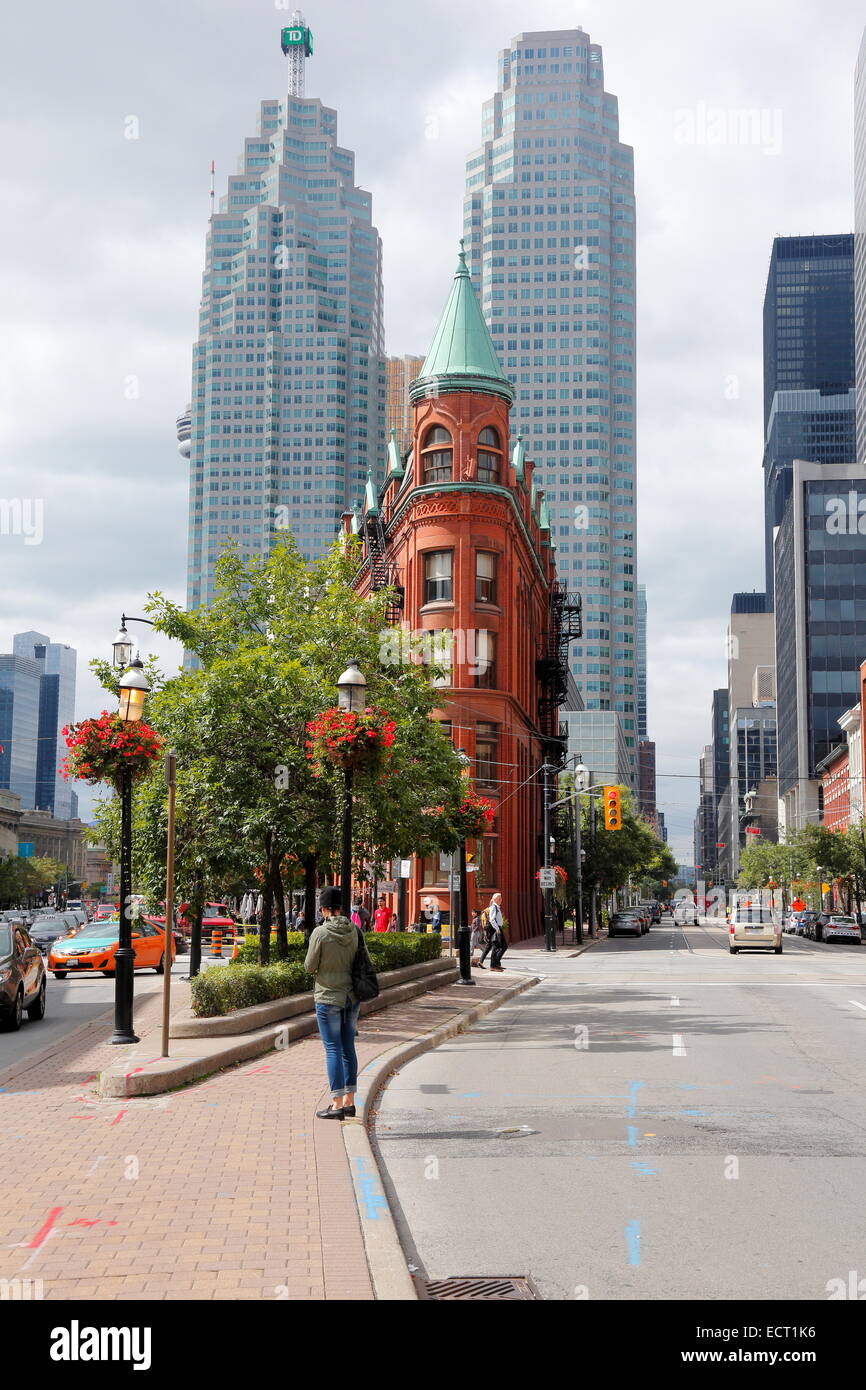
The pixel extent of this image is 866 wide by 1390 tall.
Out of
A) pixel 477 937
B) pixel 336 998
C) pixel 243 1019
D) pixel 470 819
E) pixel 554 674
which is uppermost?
pixel 554 674

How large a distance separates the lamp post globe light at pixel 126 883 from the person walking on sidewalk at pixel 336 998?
520cm

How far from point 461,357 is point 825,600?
9643 cm

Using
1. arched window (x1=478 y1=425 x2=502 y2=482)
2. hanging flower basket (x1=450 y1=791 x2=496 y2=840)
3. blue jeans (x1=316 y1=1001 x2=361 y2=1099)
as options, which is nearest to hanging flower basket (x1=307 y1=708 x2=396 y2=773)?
blue jeans (x1=316 y1=1001 x2=361 y2=1099)

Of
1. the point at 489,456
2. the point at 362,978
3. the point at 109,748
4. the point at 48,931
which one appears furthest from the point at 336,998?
the point at 489,456

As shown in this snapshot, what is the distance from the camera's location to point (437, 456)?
173 feet

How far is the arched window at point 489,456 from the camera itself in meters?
52.6

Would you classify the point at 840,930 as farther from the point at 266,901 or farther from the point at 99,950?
the point at 266,901

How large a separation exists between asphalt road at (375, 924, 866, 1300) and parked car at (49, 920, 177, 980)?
14.7 m

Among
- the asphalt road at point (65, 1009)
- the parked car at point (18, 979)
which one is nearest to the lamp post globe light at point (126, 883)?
the asphalt road at point (65, 1009)

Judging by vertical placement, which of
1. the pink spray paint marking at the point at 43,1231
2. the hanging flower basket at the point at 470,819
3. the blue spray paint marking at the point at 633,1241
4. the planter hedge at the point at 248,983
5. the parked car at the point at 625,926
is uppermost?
the hanging flower basket at the point at 470,819

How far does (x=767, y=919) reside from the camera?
47.0 metres

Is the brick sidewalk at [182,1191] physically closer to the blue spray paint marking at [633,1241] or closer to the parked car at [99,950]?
the blue spray paint marking at [633,1241]

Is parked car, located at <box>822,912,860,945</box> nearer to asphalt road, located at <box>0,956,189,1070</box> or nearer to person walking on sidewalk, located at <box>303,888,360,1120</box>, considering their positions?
asphalt road, located at <box>0,956,189,1070</box>

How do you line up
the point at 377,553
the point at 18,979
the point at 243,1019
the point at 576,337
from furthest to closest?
the point at 576,337
the point at 377,553
the point at 18,979
the point at 243,1019
